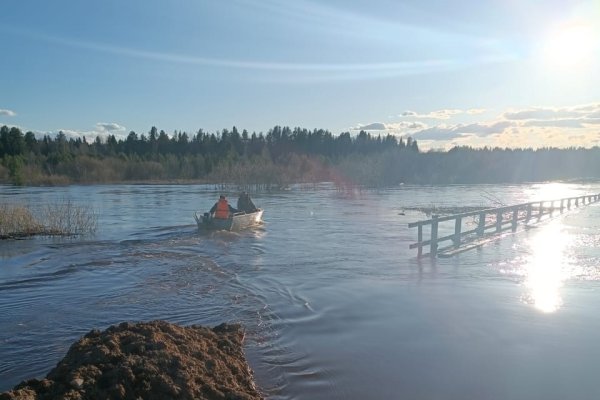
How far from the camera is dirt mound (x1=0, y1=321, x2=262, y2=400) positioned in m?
5.68

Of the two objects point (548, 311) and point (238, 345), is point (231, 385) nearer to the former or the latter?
point (238, 345)

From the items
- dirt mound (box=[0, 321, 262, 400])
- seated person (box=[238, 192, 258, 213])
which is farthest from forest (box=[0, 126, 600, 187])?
dirt mound (box=[0, 321, 262, 400])

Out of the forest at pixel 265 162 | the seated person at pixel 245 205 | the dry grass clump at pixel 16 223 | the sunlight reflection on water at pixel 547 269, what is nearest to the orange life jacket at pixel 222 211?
the seated person at pixel 245 205

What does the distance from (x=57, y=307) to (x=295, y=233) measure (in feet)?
50.2

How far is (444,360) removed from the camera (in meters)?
8.73

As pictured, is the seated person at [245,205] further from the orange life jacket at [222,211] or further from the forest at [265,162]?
the forest at [265,162]

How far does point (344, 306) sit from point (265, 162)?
228ft

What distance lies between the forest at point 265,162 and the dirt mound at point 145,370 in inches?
2485

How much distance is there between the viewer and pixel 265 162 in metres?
80.9

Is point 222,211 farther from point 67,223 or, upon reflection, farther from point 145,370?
point 145,370

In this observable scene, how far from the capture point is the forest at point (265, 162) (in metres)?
83.8

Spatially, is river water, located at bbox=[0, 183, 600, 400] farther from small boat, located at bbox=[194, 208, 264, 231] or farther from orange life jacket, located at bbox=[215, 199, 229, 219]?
orange life jacket, located at bbox=[215, 199, 229, 219]

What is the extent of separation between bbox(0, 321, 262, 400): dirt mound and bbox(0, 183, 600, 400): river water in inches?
35.2

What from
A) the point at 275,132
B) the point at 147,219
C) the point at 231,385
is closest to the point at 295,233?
the point at 147,219
